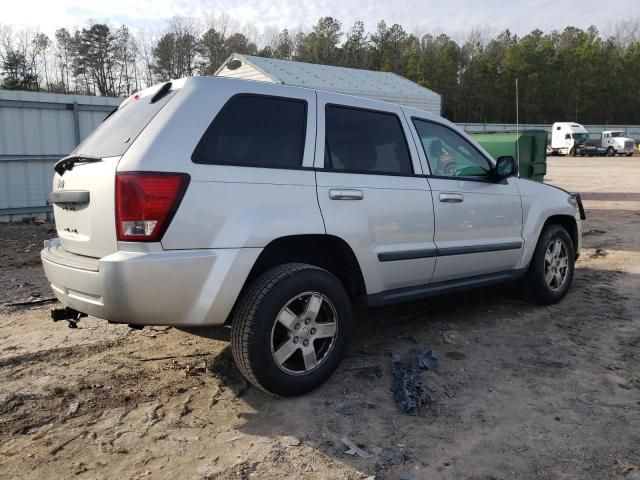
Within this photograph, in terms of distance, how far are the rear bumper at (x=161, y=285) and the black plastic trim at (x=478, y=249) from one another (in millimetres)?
1707

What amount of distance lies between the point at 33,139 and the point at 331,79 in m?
7.69

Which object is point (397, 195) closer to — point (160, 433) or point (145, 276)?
point (145, 276)

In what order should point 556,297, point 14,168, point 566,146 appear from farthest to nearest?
point 566,146 < point 14,168 < point 556,297

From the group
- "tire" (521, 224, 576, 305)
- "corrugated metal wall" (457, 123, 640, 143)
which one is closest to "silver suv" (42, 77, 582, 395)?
"tire" (521, 224, 576, 305)

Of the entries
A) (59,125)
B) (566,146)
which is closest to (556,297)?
(59,125)

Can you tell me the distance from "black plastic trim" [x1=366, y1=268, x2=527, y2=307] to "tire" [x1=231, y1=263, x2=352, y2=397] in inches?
15.5

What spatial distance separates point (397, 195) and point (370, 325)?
1.47 metres

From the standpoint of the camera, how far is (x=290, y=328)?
3205mm

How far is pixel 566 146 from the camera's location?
44.7 m

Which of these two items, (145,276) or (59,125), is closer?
(145,276)

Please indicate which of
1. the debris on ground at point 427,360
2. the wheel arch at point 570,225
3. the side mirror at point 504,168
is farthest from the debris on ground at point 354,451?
the wheel arch at point 570,225

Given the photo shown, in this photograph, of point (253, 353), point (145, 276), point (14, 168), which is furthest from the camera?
point (14, 168)

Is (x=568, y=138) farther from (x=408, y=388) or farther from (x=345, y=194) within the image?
(x=408, y=388)

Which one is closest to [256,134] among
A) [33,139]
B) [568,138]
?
[33,139]
